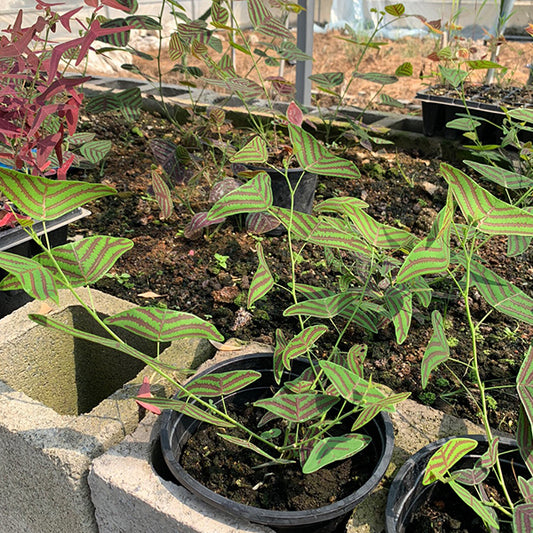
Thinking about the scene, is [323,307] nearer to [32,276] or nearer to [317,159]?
[317,159]

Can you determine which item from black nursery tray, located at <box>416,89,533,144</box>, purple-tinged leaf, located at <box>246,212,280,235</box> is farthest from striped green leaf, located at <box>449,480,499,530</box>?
black nursery tray, located at <box>416,89,533,144</box>

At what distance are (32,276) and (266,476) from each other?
0.49 metres

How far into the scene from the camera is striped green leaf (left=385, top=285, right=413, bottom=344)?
2.78ft

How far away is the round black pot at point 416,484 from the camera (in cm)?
84

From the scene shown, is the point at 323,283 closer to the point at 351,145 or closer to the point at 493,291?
the point at 493,291

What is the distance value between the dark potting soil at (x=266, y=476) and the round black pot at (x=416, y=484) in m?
0.07

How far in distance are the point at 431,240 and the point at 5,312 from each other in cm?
108

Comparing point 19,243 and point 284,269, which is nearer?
point 19,243

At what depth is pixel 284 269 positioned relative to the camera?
1.55 m

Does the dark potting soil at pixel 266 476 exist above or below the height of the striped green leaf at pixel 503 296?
below

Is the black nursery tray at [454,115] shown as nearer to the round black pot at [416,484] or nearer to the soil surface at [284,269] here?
the soil surface at [284,269]

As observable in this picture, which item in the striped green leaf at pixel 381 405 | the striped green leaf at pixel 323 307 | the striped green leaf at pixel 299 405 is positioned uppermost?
the striped green leaf at pixel 323 307

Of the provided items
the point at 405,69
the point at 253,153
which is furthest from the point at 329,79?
the point at 253,153

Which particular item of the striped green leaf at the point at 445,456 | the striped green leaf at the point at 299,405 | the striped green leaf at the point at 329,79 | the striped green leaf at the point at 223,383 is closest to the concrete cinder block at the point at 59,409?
the striped green leaf at the point at 223,383
